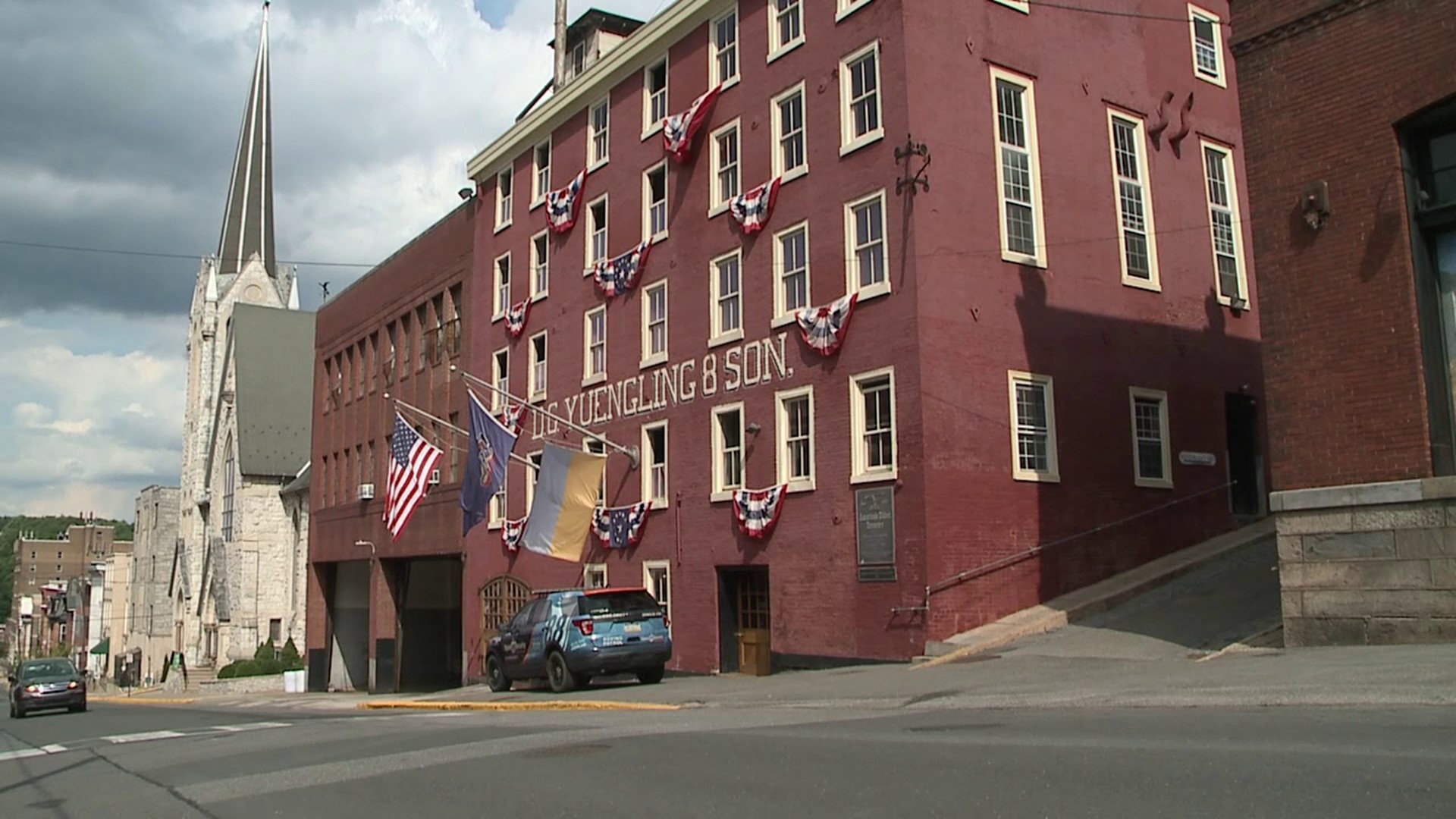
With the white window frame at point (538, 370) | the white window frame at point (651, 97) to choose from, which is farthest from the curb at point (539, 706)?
the white window frame at point (651, 97)

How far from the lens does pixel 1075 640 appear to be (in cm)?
1834

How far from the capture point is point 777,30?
2470cm

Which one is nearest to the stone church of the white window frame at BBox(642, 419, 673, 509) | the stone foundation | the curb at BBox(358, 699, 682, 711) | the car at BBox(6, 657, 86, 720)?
the car at BBox(6, 657, 86, 720)

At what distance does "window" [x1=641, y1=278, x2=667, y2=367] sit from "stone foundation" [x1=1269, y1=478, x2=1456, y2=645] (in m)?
14.8

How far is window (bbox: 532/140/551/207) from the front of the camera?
33312 millimetres

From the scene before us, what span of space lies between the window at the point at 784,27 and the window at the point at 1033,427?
775cm

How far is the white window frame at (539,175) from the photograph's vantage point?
109 ft

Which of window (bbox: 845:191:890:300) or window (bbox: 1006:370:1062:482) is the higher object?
window (bbox: 845:191:890:300)

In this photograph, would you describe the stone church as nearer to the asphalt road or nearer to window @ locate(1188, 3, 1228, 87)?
window @ locate(1188, 3, 1228, 87)

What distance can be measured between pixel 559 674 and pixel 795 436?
6013 mm

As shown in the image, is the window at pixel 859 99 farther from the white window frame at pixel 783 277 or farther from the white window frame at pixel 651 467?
the white window frame at pixel 651 467

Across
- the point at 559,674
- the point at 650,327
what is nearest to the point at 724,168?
the point at 650,327

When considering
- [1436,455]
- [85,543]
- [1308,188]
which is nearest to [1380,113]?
[1308,188]

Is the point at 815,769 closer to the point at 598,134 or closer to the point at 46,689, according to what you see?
the point at 598,134
